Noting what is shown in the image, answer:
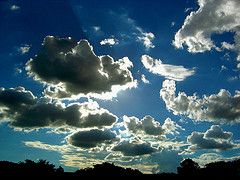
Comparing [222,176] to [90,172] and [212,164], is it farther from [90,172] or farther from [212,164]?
[90,172]

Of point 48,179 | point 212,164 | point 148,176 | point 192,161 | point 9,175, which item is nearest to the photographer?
point 9,175

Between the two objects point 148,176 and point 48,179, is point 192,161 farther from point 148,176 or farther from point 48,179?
point 48,179

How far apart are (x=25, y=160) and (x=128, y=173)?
44211 mm

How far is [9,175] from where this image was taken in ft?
184

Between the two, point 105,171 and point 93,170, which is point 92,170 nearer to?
point 93,170

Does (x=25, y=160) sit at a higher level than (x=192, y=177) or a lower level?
higher

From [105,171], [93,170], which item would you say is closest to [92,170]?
[93,170]

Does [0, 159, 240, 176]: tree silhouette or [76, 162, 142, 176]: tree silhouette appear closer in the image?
[0, 159, 240, 176]: tree silhouette

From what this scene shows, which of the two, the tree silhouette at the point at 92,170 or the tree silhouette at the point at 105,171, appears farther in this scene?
the tree silhouette at the point at 105,171

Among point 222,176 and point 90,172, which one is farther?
point 222,176

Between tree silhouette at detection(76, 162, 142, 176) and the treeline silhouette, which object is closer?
the treeline silhouette

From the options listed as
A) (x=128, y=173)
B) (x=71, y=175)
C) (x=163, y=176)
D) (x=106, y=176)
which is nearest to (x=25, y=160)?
(x=71, y=175)

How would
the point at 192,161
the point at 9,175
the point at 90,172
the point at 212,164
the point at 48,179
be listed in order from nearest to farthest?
1. the point at 9,175
2. the point at 48,179
3. the point at 90,172
4. the point at 212,164
5. the point at 192,161

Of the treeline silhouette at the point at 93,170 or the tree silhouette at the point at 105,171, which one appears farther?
the tree silhouette at the point at 105,171
